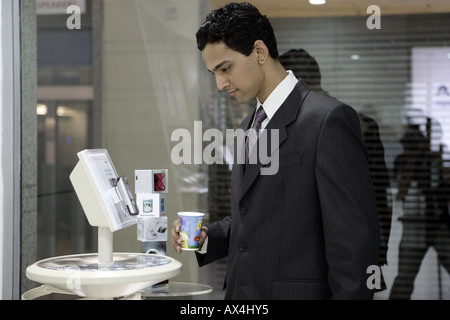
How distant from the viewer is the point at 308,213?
1836 millimetres

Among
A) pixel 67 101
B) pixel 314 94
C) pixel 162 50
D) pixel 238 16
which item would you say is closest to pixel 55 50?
pixel 67 101

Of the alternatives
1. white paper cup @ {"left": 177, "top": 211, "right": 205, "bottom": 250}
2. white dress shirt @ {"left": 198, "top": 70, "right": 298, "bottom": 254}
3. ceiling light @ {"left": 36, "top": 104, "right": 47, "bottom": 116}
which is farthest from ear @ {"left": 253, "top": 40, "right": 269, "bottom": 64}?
ceiling light @ {"left": 36, "top": 104, "right": 47, "bottom": 116}

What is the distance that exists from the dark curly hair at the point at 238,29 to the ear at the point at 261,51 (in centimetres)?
2

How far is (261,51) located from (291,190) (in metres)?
0.51

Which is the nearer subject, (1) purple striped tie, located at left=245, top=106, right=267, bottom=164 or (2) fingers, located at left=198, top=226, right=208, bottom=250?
(1) purple striped tie, located at left=245, top=106, right=267, bottom=164

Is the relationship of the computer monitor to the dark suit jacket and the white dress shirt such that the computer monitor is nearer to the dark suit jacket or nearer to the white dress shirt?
the dark suit jacket

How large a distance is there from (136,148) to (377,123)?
5.21 ft

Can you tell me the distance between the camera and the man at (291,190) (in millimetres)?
1733

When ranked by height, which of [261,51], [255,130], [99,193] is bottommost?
[99,193]

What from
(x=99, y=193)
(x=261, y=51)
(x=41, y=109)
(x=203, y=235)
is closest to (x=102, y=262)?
(x=99, y=193)

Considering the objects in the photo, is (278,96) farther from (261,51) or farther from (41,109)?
(41,109)

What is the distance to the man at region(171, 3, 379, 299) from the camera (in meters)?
1.73

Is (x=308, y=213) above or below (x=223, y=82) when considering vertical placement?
below

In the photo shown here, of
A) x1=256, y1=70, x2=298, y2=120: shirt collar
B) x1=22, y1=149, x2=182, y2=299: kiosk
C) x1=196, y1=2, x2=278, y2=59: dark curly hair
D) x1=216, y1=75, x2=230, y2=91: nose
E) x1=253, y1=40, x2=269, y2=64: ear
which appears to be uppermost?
x1=196, y1=2, x2=278, y2=59: dark curly hair
